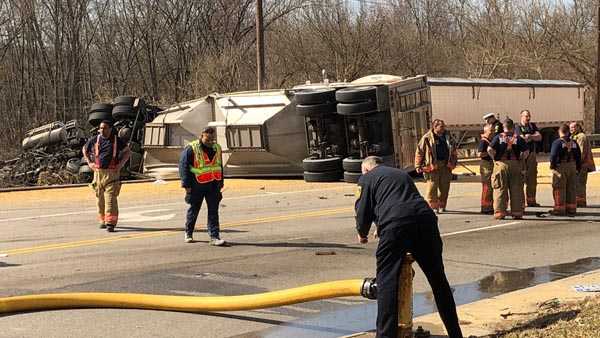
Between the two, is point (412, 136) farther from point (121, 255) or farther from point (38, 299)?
point (38, 299)

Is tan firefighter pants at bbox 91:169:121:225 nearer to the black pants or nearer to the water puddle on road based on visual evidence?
the water puddle on road

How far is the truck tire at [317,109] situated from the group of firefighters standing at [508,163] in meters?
6.75

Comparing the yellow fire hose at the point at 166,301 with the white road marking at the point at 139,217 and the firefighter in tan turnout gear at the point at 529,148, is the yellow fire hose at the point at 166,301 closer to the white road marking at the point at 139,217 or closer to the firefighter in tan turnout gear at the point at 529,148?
the white road marking at the point at 139,217

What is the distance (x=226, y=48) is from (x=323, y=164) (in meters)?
20.1

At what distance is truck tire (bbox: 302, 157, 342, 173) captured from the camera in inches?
874

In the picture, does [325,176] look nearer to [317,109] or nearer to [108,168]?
[317,109]

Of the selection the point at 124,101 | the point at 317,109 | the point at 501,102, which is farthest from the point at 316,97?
the point at 501,102

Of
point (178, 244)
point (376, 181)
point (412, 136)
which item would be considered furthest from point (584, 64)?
point (376, 181)

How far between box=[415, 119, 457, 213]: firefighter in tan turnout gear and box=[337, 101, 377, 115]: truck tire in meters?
5.87

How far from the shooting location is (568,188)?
49.7ft

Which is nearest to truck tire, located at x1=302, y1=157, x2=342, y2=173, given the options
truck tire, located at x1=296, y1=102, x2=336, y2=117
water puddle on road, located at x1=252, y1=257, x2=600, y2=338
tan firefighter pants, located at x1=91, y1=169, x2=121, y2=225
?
A: truck tire, located at x1=296, y1=102, x2=336, y2=117

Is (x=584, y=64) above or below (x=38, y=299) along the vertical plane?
above

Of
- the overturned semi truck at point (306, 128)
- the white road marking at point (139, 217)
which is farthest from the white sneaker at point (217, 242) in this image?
the overturned semi truck at point (306, 128)

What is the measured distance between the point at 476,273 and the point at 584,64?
133 feet
